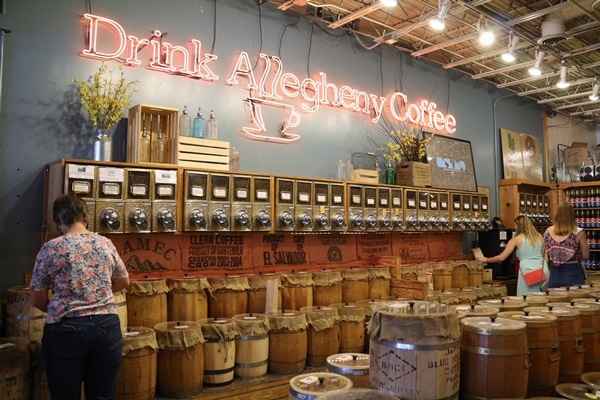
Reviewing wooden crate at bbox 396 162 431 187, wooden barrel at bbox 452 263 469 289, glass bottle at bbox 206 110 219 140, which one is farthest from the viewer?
wooden barrel at bbox 452 263 469 289

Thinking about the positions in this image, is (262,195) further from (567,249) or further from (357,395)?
(567,249)

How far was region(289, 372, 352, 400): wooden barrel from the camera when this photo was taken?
2100 mm

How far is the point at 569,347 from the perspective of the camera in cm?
262

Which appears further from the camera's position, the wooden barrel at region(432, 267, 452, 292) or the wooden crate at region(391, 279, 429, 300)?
the wooden barrel at region(432, 267, 452, 292)

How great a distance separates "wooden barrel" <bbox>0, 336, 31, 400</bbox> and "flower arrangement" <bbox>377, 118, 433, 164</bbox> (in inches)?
180

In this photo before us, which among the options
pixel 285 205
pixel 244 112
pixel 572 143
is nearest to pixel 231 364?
pixel 285 205

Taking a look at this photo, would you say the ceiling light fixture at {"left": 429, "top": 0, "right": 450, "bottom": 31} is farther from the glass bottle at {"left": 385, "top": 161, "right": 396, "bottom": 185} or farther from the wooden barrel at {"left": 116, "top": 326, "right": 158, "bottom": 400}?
the wooden barrel at {"left": 116, "top": 326, "right": 158, "bottom": 400}

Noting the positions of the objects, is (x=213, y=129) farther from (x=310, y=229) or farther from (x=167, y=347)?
(x=167, y=347)

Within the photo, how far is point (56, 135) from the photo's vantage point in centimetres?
396

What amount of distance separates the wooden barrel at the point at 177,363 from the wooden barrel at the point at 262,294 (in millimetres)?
899

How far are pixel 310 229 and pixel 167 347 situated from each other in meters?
1.94

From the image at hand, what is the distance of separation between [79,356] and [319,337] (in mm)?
1995

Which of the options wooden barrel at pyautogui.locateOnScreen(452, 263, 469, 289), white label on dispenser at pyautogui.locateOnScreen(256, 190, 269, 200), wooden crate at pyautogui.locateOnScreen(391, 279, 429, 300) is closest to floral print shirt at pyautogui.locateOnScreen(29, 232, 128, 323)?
white label on dispenser at pyautogui.locateOnScreen(256, 190, 269, 200)

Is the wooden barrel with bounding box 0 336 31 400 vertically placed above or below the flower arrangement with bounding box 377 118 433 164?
below
